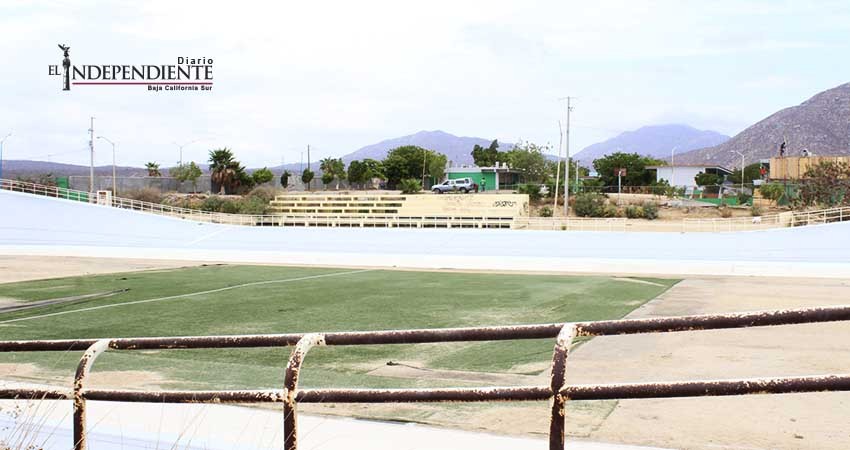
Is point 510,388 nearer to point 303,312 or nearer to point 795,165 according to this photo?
point 303,312

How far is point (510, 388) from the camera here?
3.84 m

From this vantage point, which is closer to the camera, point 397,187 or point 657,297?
point 657,297

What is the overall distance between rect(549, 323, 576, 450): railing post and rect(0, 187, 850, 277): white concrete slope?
82.5 ft

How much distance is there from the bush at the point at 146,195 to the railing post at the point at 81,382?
244ft

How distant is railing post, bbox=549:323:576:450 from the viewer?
143 inches

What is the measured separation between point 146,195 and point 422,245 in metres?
47.7

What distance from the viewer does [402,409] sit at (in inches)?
340

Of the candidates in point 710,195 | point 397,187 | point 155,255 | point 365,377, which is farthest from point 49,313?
point 397,187

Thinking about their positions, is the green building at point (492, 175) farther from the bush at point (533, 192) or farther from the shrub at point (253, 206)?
the shrub at point (253, 206)

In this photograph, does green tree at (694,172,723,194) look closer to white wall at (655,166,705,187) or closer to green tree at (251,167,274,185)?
white wall at (655,166,705,187)

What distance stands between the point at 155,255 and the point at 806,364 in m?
30.5

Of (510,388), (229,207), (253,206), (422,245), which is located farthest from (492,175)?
(510,388)

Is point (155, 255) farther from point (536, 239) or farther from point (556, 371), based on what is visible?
point (556, 371)


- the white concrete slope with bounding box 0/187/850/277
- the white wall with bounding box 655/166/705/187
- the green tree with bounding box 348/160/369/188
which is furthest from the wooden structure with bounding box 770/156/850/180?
the white wall with bounding box 655/166/705/187
